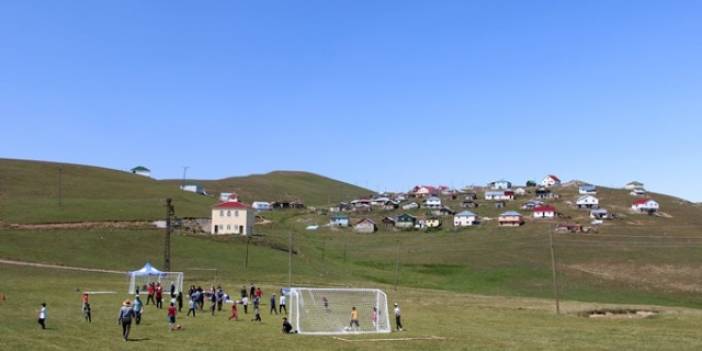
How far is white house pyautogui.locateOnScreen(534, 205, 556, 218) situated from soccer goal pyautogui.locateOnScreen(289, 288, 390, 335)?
13359cm

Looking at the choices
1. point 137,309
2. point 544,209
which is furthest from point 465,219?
point 137,309

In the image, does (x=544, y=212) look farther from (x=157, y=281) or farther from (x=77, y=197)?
(x=157, y=281)

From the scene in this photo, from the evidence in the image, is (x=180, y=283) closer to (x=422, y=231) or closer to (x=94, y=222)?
(x=94, y=222)

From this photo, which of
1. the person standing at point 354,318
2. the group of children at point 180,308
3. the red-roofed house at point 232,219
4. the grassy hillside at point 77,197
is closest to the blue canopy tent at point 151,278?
the group of children at point 180,308

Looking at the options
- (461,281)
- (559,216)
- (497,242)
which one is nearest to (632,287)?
(461,281)

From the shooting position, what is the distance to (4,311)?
42.9 meters

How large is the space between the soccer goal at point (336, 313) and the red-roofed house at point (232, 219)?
64.6 m

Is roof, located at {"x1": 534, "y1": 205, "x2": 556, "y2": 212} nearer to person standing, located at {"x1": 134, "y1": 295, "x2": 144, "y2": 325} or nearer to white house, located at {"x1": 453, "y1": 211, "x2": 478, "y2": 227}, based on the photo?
white house, located at {"x1": 453, "y1": 211, "x2": 478, "y2": 227}

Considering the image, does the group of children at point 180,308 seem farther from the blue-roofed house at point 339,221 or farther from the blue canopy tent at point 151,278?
the blue-roofed house at point 339,221

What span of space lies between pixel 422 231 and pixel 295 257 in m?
70.2

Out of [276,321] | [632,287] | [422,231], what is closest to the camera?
[276,321]

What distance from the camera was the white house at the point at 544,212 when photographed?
183250 mm

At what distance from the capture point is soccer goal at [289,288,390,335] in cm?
4228

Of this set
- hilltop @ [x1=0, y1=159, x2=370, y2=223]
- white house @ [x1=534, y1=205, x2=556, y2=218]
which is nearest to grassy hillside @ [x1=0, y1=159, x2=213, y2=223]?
hilltop @ [x1=0, y1=159, x2=370, y2=223]
